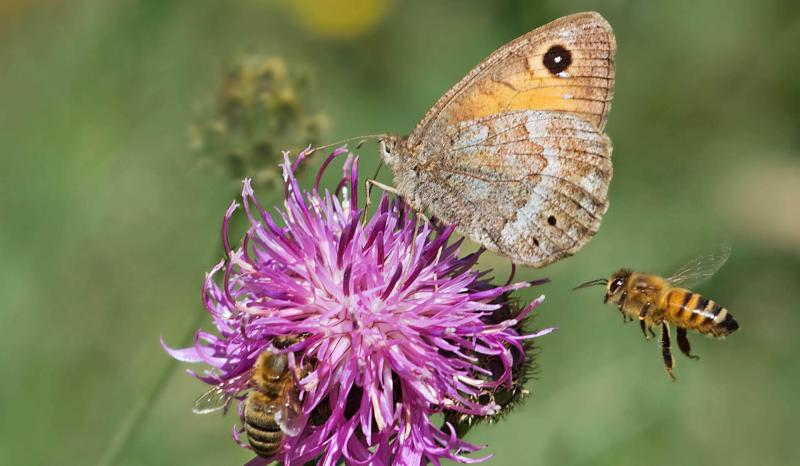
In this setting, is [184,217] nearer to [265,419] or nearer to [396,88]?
[396,88]

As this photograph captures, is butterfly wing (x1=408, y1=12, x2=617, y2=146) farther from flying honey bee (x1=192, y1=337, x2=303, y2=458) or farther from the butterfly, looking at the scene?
flying honey bee (x1=192, y1=337, x2=303, y2=458)

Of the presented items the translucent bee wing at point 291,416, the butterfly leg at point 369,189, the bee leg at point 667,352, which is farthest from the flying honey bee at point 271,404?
the bee leg at point 667,352

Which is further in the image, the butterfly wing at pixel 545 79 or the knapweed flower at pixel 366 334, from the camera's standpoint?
the butterfly wing at pixel 545 79

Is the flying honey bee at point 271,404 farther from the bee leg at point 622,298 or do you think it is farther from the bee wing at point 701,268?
the bee wing at point 701,268

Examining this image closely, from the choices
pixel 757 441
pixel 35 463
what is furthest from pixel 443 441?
pixel 757 441

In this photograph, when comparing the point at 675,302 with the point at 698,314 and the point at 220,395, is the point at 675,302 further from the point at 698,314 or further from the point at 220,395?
the point at 220,395

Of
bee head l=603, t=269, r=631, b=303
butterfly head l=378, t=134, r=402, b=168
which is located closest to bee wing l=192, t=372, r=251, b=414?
butterfly head l=378, t=134, r=402, b=168
